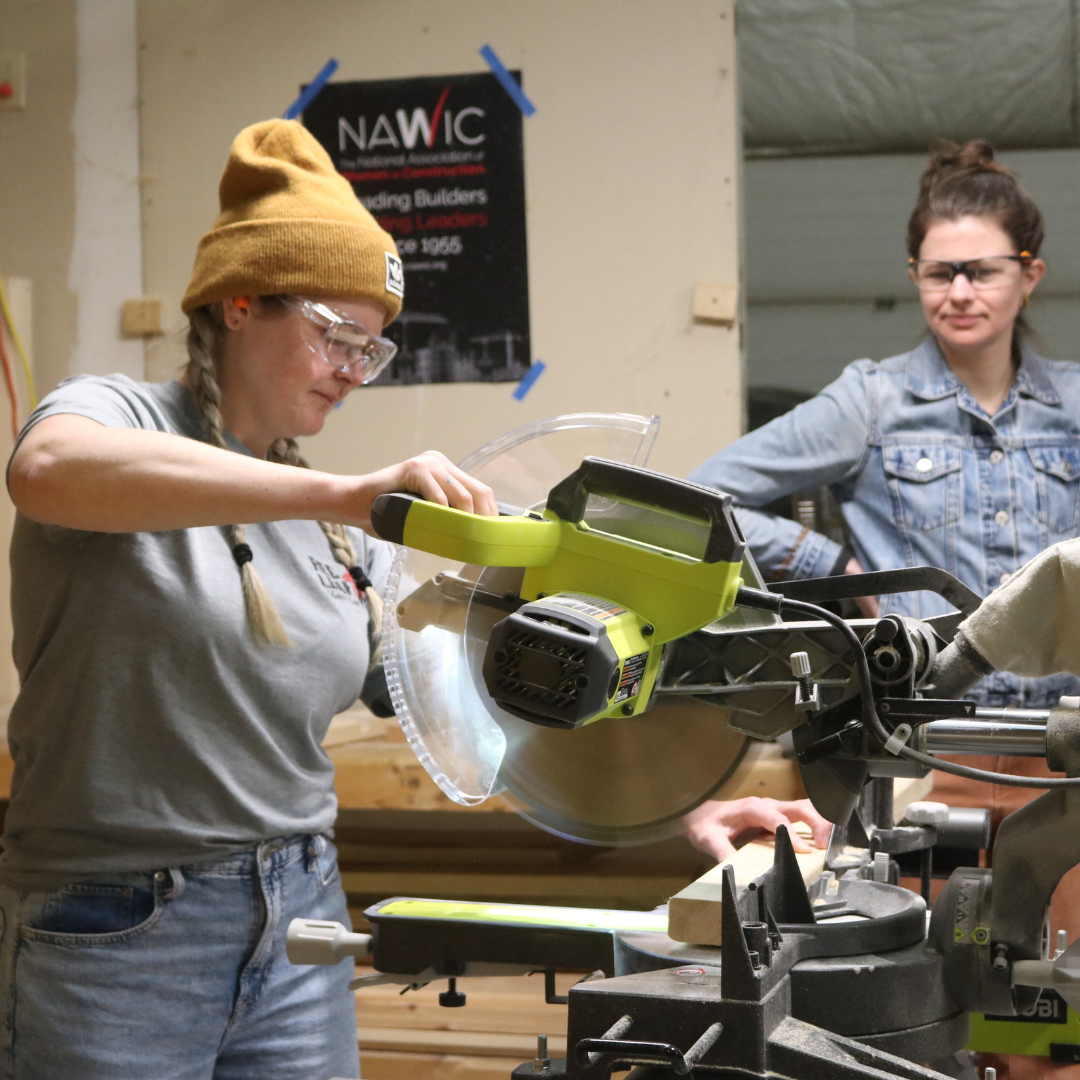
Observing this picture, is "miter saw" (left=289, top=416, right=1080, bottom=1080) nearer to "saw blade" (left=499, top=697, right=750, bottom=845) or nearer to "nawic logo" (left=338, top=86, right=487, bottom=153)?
"saw blade" (left=499, top=697, right=750, bottom=845)

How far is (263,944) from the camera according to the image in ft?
4.18

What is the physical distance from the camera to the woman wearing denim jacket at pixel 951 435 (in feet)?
7.11

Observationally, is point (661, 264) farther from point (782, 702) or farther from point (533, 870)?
point (782, 702)

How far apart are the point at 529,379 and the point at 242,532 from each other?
1.54 meters

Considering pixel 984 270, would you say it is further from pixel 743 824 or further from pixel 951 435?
pixel 743 824

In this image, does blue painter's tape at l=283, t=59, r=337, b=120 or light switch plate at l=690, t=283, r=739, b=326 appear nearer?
light switch plate at l=690, t=283, r=739, b=326

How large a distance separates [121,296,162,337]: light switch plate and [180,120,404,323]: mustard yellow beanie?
5.26 feet

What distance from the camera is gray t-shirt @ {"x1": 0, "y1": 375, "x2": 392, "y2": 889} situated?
1.21 metres

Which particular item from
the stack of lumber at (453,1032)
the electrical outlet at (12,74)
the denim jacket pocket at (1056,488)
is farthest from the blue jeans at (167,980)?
the electrical outlet at (12,74)

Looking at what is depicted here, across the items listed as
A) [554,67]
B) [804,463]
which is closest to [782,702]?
[804,463]

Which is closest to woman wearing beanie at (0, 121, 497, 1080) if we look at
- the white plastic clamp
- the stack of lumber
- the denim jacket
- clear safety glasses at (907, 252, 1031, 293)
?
the white plastic clamp

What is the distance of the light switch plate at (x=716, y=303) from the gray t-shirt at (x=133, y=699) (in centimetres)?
159

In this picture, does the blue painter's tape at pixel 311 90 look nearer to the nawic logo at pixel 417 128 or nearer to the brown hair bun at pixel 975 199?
the nawic logo at pixel 417 128

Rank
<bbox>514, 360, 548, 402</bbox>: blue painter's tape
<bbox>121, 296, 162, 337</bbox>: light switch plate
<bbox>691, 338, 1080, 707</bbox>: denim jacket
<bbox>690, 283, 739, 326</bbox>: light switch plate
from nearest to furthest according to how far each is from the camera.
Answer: <bbox>691, 338, 1080, 707</bbox>: denim jacket
<bbox>690, 283, 739, 326</bbox>: light switch plate
<bbox>514, 360, 548, 402</bbox>: blue painter's tape
<bbox>121, 296, 162, 337</bbox>: light switch plate
